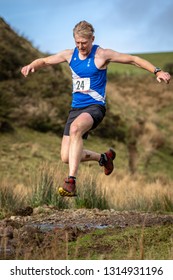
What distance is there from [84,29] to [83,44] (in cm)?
20

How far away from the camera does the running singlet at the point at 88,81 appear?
915 centimetres

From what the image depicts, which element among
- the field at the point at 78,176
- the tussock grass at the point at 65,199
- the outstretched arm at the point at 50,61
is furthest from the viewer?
the tussock grass at the point at 65,199

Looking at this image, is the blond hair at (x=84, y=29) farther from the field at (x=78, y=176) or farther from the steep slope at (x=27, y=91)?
the steep slope at (x=27, y=91)

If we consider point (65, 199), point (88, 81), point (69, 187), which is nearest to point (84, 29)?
point (88, 81)

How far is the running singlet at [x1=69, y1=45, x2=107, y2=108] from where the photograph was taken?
30.0ft

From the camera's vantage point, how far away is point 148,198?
13.6m

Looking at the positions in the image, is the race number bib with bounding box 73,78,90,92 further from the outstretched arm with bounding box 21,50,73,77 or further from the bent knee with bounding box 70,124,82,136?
the bent knee with bounding box 70,124,82,136

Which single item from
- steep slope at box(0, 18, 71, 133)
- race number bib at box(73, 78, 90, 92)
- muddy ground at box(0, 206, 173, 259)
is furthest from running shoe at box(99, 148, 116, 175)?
steep slope at box(0, 18, 71, 133)

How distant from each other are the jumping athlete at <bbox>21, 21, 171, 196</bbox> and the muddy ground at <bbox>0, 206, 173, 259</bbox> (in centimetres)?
69

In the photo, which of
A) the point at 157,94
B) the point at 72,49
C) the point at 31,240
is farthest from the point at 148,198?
the point at 157,94

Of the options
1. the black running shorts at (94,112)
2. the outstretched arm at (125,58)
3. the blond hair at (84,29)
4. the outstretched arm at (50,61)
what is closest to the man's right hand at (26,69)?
the outstretched arm at (50,61)

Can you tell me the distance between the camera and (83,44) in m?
9.02

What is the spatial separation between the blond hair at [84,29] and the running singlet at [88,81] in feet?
1.10

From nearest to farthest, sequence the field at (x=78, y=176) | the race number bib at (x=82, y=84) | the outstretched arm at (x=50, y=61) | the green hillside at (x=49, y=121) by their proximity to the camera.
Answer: the field at (x=78, y=176) < the race number bib at (x=82, y=84) < the outstretched arm at (x=50, y=61) < the green hillside at (x=49, y=121)
